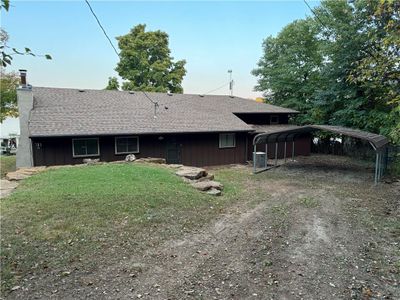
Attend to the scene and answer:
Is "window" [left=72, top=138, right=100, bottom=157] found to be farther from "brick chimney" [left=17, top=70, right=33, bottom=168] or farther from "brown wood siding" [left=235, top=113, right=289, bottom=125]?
"brown wood siding" [left=235, top=113, right=289, bottom=125]

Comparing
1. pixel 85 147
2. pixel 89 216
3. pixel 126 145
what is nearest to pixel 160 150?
pixel 126 145

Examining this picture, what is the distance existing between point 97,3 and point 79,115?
8441 millimetres

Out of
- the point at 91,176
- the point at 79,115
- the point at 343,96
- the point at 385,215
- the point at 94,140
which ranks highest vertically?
the point at 343,96

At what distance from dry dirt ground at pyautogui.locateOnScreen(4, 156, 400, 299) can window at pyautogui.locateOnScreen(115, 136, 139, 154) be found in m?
8.22

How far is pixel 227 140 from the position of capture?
17953 mm

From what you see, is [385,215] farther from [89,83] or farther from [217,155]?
[89,83]

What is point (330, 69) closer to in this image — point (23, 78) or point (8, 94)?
point (23, 78)

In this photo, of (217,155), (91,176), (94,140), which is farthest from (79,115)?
(217,155)

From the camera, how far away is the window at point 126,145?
1497 cm

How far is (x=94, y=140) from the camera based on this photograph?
14367 millimetres

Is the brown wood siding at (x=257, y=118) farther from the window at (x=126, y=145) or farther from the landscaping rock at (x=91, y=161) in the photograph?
the landscaping rock at (x=91, y=161)

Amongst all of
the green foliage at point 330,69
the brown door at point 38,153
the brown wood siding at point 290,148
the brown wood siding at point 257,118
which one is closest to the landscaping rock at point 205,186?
the green foliage at point 330,69

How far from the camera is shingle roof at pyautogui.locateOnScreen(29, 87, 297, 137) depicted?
14.0 m

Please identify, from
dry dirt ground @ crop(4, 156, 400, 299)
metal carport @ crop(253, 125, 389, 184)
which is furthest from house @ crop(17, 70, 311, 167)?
dry dirt ground @ crop(4, 156, 400, 299)
